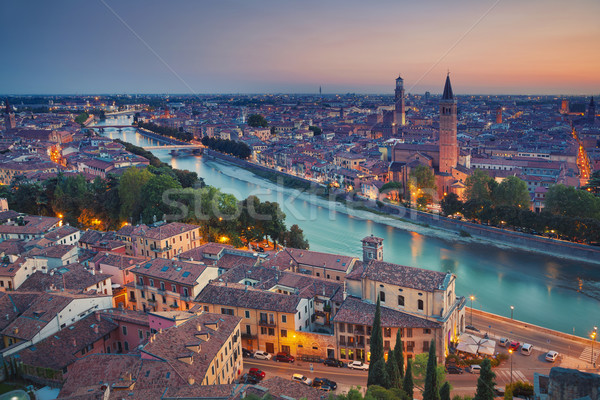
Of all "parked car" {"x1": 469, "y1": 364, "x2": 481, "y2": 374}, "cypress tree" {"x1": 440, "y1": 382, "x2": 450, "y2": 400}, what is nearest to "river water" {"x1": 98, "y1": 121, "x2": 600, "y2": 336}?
"parked car" {"x1": 469, "y1": 364, "x2": 481, "y2": 374}

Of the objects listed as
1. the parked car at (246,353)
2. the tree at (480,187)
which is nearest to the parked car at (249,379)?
the parked car at (246,353)

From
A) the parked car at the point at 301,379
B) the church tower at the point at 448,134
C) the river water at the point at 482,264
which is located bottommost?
the river water at the point at 482,264

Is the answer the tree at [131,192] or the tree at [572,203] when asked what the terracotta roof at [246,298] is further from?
the tree at [572,203]

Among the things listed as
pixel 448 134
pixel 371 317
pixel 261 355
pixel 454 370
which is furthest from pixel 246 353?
pixel 448 134

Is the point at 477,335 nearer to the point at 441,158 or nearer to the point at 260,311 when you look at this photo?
the point at 260,311

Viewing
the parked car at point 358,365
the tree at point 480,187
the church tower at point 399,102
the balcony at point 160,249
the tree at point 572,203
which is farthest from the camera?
the church tower at point 399,102

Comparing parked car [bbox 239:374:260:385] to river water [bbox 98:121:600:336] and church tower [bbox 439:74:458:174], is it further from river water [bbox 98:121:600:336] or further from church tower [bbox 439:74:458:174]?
church tower [bbox 439:74:458:174]

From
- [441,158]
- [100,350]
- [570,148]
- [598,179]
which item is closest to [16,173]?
[100,350]
